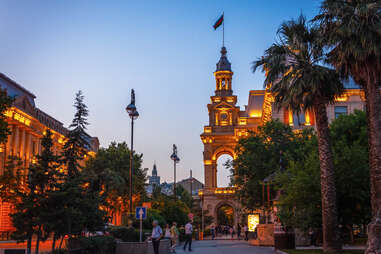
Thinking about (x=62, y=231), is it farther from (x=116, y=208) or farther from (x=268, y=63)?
(x=116, y=208)

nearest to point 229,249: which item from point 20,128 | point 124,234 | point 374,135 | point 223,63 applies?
point 124,234

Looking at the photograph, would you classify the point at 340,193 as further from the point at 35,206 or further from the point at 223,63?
the point at 223,63

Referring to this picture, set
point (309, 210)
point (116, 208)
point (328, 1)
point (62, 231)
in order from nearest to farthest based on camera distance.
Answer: point (62, 231) < point (328, 1) < point (309, 210) < point (116, 208)

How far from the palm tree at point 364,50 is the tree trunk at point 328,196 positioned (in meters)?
3.59

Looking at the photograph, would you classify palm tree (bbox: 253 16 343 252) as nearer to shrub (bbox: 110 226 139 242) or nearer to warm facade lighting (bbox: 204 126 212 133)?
shrub (bbox: 110 226 139 242)

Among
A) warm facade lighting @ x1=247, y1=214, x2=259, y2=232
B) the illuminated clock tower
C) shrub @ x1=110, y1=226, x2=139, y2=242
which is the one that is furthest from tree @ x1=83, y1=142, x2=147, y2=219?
shrub @ x1=110, y1=226, x2=139, y2=242

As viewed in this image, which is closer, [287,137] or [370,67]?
[370,67]

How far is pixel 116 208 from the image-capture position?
212 feet

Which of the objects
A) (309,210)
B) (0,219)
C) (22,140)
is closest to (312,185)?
(309,210)

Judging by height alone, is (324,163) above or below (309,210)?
above

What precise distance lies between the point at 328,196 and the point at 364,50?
6.88 m

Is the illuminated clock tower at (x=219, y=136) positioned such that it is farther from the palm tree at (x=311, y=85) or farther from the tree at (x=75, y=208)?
the tree at (x=75, y=208)

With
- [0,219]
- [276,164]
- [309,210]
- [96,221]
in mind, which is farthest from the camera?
[0,219]

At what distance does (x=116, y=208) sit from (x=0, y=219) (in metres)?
17.4
